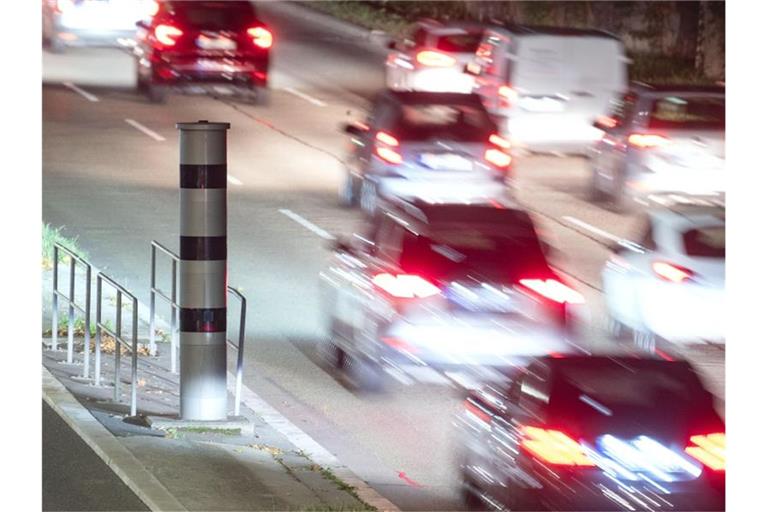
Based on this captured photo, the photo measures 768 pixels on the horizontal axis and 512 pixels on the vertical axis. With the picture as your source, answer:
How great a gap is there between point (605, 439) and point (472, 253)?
4743mm

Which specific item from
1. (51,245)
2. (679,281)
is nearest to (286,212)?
(51,245)

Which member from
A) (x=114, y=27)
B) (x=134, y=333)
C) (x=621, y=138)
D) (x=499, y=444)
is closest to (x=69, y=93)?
(x=114, y=27)

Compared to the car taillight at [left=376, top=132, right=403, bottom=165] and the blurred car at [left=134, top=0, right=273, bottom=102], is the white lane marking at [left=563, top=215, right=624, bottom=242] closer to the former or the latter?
the car taillight at [left=376, top=132, right=403, bottom=165]

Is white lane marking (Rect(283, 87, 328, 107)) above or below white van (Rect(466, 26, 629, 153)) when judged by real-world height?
below

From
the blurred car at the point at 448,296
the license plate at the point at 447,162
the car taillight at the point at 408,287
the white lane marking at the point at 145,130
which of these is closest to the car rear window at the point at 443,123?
the license plate at the point at 447,162

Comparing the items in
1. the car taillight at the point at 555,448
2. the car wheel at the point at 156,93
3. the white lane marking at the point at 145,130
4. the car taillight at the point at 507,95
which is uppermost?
the car taillight at the point at 555,448

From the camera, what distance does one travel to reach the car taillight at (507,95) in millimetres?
27016

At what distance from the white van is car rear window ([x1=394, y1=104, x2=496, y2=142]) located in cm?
447

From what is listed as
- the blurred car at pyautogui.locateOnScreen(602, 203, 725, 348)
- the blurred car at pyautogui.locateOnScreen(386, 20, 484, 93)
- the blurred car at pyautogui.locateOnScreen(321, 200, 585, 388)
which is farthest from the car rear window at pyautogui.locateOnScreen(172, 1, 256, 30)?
the blurred car at pyautogui.locateOnScreen(321, 200, 585, 388)

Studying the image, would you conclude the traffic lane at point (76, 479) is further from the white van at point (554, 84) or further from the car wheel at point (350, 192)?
the white van at point (554, 84)

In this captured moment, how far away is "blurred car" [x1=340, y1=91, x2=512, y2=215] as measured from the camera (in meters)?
21.5

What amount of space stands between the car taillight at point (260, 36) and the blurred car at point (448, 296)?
611 inches

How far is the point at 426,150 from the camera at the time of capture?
21.7m

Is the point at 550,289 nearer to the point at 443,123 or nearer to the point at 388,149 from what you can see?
the point at 388,149
